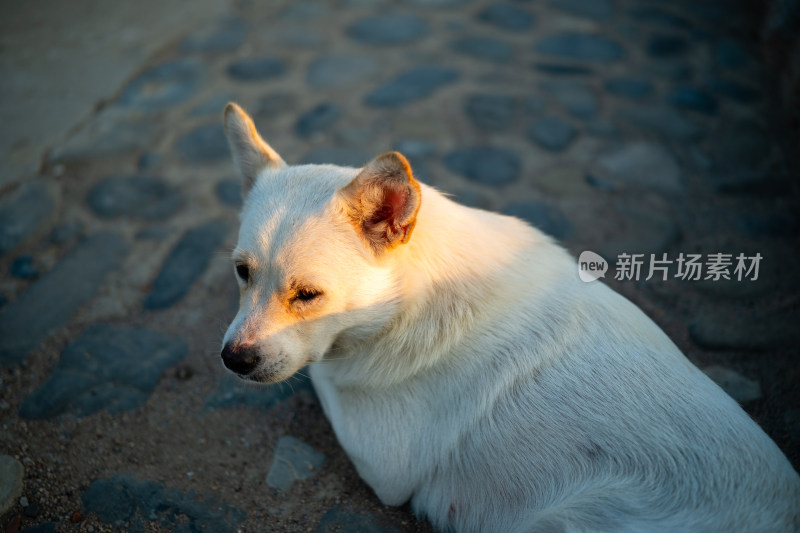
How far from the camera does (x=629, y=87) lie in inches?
209

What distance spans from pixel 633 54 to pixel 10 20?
6257mm

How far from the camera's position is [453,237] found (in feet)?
8.42

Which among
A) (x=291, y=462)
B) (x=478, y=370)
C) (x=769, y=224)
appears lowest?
(x=769, y=224)

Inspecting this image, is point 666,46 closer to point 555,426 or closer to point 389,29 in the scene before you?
point 389,29

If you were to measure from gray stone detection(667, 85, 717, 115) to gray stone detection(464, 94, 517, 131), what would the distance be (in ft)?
4.56

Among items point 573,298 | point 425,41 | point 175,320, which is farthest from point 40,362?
point 425,41

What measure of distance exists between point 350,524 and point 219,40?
496 centimetres

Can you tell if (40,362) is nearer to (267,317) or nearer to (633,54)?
(267,317)

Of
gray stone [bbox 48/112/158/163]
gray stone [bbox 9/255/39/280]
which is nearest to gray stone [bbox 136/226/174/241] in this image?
gray stone [bbox 9/255/39/280]

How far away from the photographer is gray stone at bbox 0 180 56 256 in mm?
4047

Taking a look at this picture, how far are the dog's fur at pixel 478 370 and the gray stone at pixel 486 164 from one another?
71.5 inches

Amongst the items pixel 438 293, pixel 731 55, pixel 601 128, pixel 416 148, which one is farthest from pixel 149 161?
pixel 731 55

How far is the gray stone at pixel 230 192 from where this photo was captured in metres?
4.38

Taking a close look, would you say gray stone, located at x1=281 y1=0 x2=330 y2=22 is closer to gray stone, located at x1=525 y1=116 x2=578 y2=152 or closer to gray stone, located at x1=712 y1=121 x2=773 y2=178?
gray stone, located at x1=525 y1=116 x2=578 y2=152
